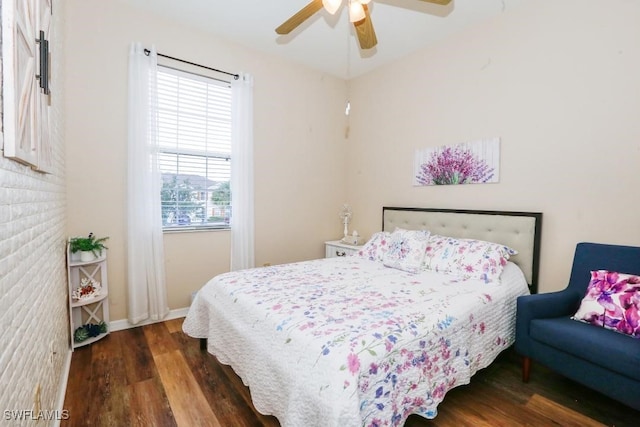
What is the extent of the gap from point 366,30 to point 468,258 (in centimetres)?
181

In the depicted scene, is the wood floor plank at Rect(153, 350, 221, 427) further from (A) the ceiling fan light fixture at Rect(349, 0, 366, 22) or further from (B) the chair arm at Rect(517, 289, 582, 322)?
(A) the ceiling fan light fixture at Rect(349, 0, 366, 22)

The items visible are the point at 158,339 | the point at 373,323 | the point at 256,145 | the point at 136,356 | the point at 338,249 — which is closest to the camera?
the point at 373,323

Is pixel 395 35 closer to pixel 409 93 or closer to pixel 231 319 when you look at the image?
pixel 409 93

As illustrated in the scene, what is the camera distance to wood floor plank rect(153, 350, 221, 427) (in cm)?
166

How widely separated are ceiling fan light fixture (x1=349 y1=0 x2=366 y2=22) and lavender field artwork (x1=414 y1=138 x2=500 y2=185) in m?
1.63

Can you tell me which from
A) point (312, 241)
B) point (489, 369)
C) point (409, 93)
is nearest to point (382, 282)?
point (489, 369)

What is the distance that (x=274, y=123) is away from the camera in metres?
3.55

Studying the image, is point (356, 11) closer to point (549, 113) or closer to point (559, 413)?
point (549, 113)

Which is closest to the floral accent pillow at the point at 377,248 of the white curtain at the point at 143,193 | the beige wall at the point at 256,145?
the beige wall at the point at 256,145

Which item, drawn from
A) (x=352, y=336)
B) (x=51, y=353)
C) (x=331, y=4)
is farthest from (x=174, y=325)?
(x=331, y=4)

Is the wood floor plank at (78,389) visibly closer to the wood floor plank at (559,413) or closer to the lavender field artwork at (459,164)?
the wood floor plank at (559,413)

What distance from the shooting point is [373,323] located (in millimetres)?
1498

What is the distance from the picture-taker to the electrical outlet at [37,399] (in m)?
1.11

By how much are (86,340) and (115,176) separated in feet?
4.46
